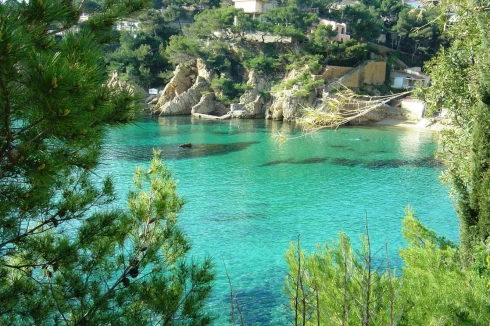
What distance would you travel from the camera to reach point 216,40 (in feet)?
111

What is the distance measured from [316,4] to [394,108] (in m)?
11.8

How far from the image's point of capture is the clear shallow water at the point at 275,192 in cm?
901

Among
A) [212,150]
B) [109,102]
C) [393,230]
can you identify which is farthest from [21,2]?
[212,150]

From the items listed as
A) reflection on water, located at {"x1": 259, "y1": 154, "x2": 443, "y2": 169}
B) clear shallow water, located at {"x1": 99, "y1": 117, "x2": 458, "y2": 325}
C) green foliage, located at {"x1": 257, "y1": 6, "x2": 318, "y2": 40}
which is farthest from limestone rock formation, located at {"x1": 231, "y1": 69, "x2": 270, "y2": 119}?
reflection on water, located at {"x1": 259, "y1": 154, "x2": 443, "y2": 169}

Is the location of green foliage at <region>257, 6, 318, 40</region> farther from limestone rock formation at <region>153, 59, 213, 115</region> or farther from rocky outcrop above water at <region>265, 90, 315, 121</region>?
limestone rock formation at <region>153, 59, 213, 115</region>

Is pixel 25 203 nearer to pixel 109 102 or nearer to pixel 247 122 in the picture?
pixel 109 102

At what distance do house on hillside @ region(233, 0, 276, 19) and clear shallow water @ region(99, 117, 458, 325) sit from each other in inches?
584

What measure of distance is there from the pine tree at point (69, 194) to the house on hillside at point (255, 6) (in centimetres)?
3376

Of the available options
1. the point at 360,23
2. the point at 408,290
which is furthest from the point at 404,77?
the point at 408,290

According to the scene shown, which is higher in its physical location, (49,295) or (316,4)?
(316,4)

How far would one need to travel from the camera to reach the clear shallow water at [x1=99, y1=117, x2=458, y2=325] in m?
9.01

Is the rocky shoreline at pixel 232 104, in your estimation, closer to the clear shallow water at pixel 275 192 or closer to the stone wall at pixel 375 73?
the stone wall at pixel 375 73

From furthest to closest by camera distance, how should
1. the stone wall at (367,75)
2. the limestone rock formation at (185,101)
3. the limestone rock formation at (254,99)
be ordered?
the limestone rock formation at (185,101), the limestone rock formation at (254,99), the stone wall at (367,75)

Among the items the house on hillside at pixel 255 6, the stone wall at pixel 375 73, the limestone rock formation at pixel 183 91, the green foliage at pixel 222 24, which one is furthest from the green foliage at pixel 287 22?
the limestone rock formation at pixel 183 91
